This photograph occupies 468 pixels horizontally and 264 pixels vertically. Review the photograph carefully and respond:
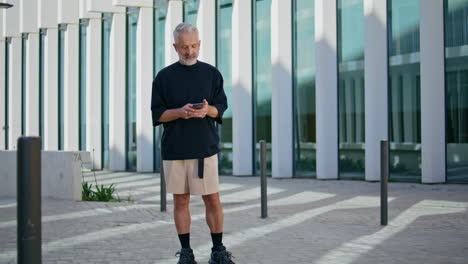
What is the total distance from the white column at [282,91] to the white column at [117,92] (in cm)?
807

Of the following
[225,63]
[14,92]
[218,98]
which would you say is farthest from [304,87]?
[14,92]

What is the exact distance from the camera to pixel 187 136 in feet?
15.4

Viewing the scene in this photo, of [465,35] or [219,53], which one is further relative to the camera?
[219,53]

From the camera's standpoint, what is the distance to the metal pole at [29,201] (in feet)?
8.44

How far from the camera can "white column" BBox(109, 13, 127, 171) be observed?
23391mm

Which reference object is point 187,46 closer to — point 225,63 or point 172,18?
point 225,63

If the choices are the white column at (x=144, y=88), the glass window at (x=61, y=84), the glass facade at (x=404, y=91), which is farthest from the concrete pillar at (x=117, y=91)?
the glass facade at (x=404, y=91)

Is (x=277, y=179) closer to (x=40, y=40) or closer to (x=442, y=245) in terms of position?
(x=442, y=245)

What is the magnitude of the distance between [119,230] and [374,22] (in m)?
9.26

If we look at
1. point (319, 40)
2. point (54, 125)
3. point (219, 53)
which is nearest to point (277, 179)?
point (319, 40)

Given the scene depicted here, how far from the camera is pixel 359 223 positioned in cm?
763

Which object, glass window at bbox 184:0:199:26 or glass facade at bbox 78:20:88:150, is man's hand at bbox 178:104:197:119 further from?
glass facade at bbox 78:20:88:150

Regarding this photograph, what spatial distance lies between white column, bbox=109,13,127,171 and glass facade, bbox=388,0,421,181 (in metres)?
11.4

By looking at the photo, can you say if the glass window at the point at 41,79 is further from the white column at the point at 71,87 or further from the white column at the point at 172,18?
the white column at the point at 172,18
